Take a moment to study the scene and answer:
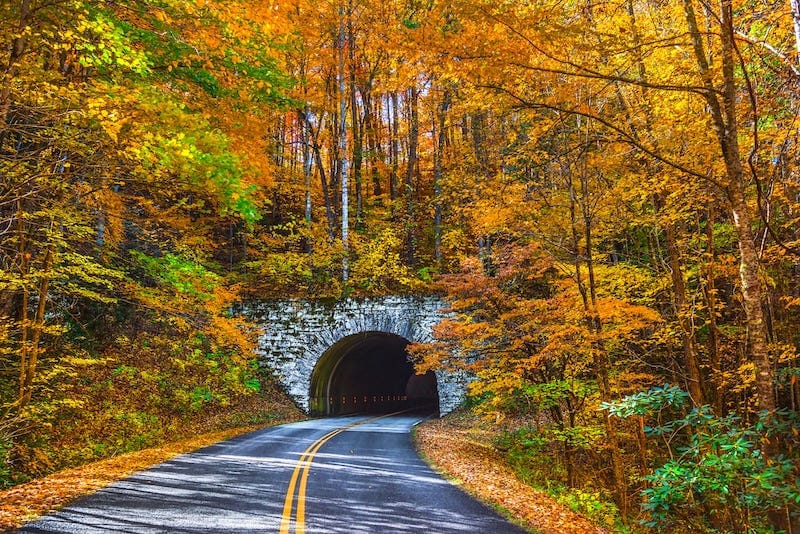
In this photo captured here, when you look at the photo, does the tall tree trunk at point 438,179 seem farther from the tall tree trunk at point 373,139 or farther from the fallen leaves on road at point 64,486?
the fallen leaves on road at point 64,486

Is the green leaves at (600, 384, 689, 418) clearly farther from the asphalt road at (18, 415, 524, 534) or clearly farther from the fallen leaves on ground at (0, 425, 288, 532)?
the fallen leaves on ground at (0, 425, 288, 532)

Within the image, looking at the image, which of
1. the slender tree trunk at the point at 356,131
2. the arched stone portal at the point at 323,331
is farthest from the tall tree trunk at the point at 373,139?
the arched stone portal at the point at 323,331

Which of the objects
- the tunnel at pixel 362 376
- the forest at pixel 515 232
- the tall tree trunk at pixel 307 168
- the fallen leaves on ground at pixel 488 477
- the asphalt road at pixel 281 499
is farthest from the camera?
the tall tree trunk at pixel 307 168

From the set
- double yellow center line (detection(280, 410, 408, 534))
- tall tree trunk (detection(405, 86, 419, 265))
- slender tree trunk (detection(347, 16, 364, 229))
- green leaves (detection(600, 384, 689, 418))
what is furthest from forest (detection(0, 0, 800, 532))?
double yellow center line (detection(280, 410, 408, 534))

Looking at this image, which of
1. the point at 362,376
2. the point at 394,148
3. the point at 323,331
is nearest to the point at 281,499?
the point at 323,331

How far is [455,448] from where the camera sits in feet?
40.3

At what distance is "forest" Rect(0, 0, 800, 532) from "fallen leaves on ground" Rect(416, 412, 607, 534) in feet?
3.19

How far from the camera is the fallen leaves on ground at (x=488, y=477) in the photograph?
649 cm

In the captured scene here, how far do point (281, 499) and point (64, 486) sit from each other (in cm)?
344

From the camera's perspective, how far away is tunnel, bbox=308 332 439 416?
21064mm

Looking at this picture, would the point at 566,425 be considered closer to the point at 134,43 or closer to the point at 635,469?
the point at 635,469

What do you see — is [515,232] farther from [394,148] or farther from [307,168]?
[394,148]

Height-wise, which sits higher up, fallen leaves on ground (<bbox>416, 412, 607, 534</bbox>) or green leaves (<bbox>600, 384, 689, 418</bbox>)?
green leaves (<bbox>600, 384, 689, 418</bbox>)

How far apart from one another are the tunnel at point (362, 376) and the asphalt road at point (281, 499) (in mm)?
10100
